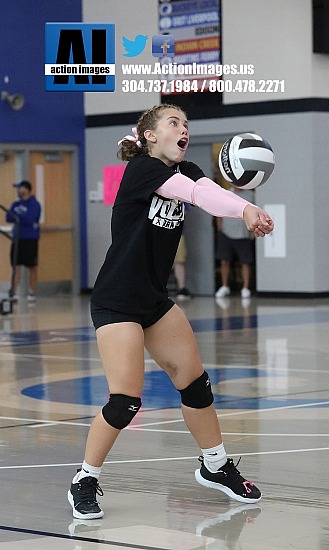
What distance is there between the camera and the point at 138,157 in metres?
6.32

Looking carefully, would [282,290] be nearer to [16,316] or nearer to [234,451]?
[16,316]

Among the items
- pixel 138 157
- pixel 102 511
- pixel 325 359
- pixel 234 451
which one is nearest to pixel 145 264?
pixel 138 157

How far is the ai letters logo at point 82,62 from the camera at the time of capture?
25.2 m

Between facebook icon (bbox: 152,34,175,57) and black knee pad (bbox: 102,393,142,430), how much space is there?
1966 cm

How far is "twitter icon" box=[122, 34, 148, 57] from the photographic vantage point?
25.7m

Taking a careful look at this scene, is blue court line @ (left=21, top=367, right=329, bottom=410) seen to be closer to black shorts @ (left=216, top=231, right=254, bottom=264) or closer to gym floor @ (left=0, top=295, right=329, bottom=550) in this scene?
gym floor @ (left=0, top=295, right=329, bottom=550)

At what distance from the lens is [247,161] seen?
636cm

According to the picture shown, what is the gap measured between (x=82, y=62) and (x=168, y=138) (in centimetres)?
1860

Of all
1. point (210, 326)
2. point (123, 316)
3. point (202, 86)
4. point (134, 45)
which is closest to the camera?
point (123, 316)

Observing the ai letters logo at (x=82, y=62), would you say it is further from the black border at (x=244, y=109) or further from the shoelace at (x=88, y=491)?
the shoelace at (x=88, y=491)

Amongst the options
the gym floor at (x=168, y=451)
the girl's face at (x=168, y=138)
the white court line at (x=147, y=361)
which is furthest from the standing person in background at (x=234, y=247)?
the girl's face at (x=168, y=138)

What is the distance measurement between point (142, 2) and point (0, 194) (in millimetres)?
5032

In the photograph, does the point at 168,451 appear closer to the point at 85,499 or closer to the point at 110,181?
the point at 85,499

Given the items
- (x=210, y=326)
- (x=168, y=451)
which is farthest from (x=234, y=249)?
(x=168, y=451)
